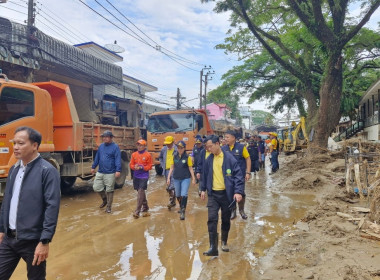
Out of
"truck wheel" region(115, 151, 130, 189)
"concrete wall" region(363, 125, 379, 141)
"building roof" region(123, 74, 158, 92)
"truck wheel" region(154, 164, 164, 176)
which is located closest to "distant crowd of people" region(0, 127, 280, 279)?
"truck wheel" region(115, 151, 130, 189)

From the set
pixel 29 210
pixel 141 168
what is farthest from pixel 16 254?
pixel 141 168

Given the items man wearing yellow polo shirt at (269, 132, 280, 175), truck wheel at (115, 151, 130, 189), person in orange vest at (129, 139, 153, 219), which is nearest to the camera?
person in orange vest at (129, 139, 153, 219)

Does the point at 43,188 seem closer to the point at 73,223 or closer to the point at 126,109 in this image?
the point at 73,223

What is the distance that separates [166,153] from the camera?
7344 millimetres

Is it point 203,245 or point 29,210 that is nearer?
point 29,210

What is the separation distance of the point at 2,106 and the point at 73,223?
269 centimetres

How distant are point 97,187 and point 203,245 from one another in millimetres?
3157

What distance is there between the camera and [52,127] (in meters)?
7.41

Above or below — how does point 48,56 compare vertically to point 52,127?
above

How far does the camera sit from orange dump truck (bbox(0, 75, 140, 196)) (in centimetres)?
618

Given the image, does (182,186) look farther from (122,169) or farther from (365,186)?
(365,186)

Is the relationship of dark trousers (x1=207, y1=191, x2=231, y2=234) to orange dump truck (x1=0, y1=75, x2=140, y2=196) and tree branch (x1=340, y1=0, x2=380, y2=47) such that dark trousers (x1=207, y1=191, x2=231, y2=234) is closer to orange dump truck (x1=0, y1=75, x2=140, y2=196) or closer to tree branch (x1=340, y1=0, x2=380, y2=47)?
orange dump truck (x1=0, y1=75, x2=140, y2=196)

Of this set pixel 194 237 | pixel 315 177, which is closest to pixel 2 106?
pixel 194 237

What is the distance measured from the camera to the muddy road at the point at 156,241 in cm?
387
